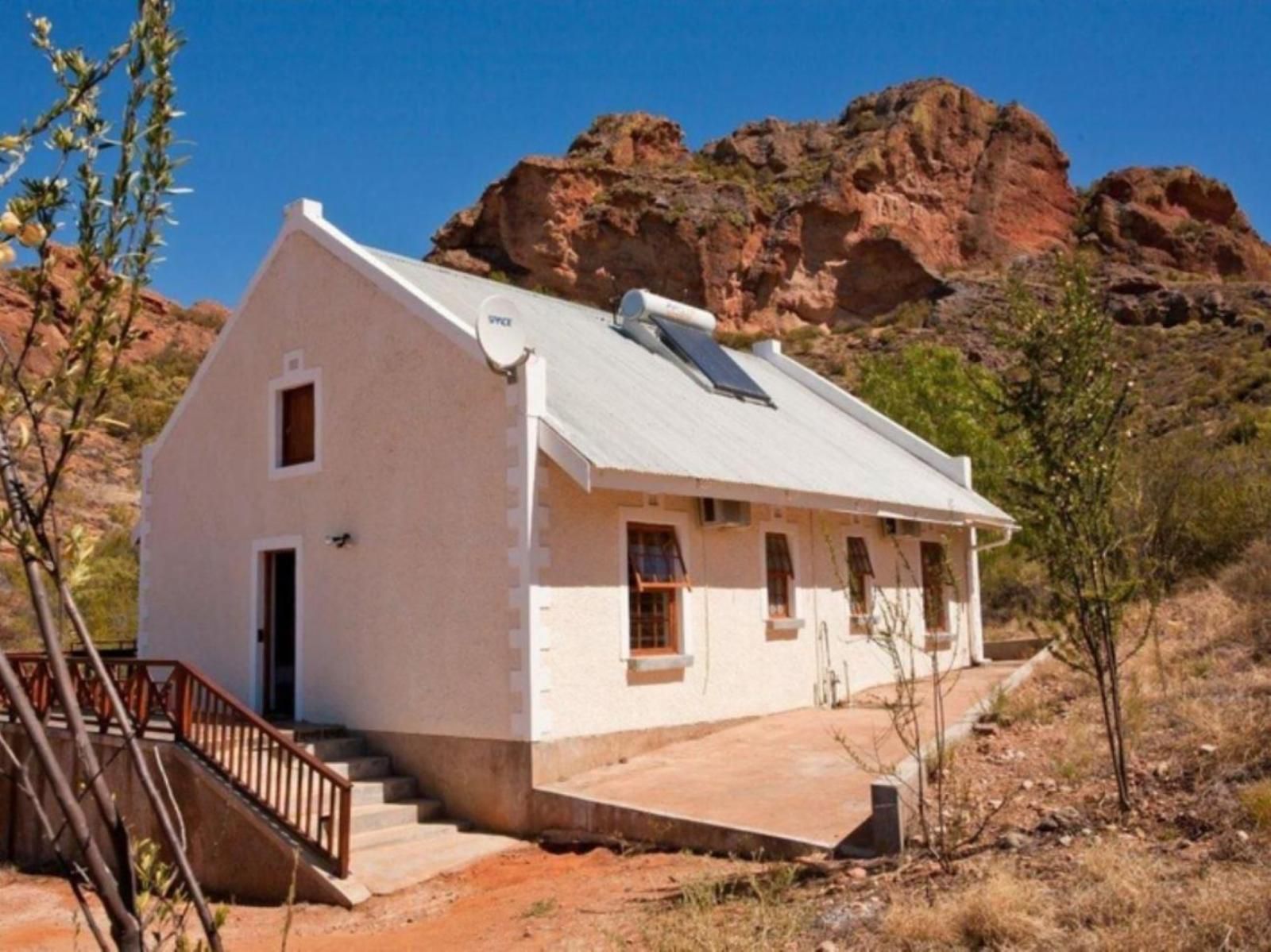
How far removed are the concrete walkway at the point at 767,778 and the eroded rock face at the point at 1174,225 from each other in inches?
2674

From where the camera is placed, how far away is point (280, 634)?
47.0 feet

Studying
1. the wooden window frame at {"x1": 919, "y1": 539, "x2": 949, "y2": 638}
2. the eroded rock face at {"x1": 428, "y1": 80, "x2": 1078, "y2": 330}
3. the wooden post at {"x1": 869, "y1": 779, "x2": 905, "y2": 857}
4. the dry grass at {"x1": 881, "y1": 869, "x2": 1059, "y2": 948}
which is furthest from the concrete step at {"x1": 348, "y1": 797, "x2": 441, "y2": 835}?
the eroded rock face at {"x1": 428, "y1": 80, "x2": 1078, "y2": 330}

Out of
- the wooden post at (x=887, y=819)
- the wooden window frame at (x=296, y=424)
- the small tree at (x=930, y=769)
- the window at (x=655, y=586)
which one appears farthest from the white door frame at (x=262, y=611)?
the wooden post at (x=887, y=819)

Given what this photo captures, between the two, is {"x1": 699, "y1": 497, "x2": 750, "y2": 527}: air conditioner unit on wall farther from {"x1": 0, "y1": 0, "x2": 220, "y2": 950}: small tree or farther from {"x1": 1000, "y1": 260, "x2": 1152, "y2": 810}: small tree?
{"x1": 0, "y1": 0, "x2": 220, "y2": 950}: small tree

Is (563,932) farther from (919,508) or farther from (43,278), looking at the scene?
(919,508)

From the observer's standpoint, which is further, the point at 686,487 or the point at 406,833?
the point at 686,487

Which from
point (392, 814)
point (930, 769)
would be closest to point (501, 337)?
point (392, 814)

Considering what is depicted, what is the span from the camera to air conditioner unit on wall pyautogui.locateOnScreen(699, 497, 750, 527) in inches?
520

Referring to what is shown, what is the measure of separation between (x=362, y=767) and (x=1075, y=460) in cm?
746

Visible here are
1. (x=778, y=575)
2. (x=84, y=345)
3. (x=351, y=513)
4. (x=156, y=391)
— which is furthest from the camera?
(x=156, y=391)

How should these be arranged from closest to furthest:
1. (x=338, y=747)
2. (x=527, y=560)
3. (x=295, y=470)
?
(x=527, y=560), (x=338, y=747), (x=295, y=470)

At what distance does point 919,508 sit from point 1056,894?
424 inches

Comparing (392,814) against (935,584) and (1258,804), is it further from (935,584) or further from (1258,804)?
(935,584)

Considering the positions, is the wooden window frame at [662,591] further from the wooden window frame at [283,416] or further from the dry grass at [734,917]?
the dry grass at [734,917]
